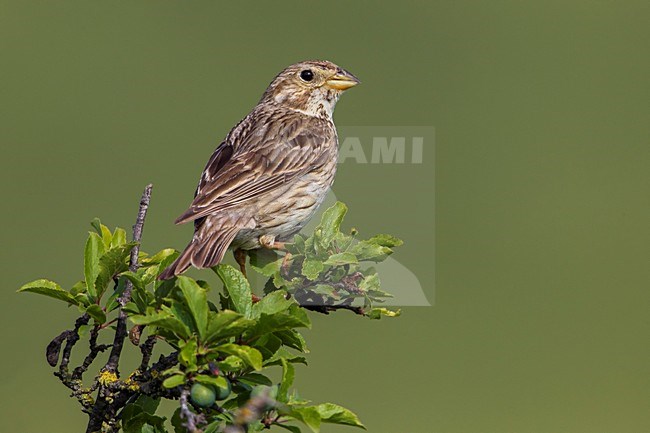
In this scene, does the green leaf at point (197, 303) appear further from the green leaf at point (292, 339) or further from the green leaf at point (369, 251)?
the green leaf at point (369, 251)

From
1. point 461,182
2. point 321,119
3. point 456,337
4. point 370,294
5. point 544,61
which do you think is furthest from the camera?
point 544,61

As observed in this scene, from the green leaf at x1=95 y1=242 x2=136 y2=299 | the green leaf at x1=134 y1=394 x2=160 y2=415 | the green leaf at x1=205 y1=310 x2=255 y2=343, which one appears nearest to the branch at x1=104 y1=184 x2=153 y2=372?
the green leaf at x1=95 y1=242 x2=136 y2=299

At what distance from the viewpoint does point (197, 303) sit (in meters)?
2.84

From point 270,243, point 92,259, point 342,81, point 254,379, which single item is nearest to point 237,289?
point 254,379

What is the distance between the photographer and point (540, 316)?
8867 millimetres

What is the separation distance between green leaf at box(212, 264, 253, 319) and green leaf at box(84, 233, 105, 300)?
396 mm

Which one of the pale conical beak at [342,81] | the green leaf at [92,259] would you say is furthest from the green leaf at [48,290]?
the pale conical beak at [342,81]

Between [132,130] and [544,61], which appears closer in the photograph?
[132,130]

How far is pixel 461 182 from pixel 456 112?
4.66 feet

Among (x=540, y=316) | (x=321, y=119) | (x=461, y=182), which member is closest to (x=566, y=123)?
(x=461, y=182)

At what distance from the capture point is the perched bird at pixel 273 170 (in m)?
4.41

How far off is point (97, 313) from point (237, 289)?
1.27 ft

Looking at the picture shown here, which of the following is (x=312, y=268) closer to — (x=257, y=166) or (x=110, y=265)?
(x=110, y=265)

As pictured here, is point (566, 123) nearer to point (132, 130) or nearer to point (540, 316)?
point (540, 316)
